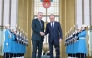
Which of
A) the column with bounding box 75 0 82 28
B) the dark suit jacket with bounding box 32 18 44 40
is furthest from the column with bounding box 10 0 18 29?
the dark suit jacket with bounding box 32 18 44 40

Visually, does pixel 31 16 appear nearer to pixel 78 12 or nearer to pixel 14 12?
pixel 14 12

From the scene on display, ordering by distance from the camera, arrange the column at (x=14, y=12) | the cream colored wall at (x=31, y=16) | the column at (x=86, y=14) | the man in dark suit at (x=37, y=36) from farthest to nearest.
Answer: the cream colored wall at (x=31, y=16) < the column at (x=14, y=12) < the column at (x=86, y=14) < the man in dark suit at (x=37, y=36)

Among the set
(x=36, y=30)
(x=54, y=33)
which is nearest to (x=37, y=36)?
(x=36, y=30)

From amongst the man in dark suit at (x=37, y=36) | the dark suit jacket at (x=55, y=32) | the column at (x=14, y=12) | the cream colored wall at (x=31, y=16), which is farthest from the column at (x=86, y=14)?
the man in dark suit at (x=37, y=36)

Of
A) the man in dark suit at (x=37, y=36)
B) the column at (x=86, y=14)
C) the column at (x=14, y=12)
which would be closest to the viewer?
the man in dark suit at (x=37, y=36)

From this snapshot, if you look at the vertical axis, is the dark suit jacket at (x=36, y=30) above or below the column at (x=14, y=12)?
below

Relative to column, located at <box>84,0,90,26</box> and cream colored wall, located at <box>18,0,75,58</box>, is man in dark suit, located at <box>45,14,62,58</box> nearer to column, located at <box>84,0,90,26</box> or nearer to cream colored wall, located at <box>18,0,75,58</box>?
column, located at <box>84,0,90,26</box>

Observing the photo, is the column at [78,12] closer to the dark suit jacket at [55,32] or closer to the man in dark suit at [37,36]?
the dark suit jacket at [55,32]

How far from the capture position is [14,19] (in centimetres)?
1545

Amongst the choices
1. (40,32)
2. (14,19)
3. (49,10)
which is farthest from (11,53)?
(49,10)

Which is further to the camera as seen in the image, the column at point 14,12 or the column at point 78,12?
the column at point 14,12

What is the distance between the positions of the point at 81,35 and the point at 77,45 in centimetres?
77

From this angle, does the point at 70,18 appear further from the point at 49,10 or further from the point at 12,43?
the point at 12,43

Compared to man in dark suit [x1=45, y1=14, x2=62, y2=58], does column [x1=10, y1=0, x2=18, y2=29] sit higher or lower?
higher
